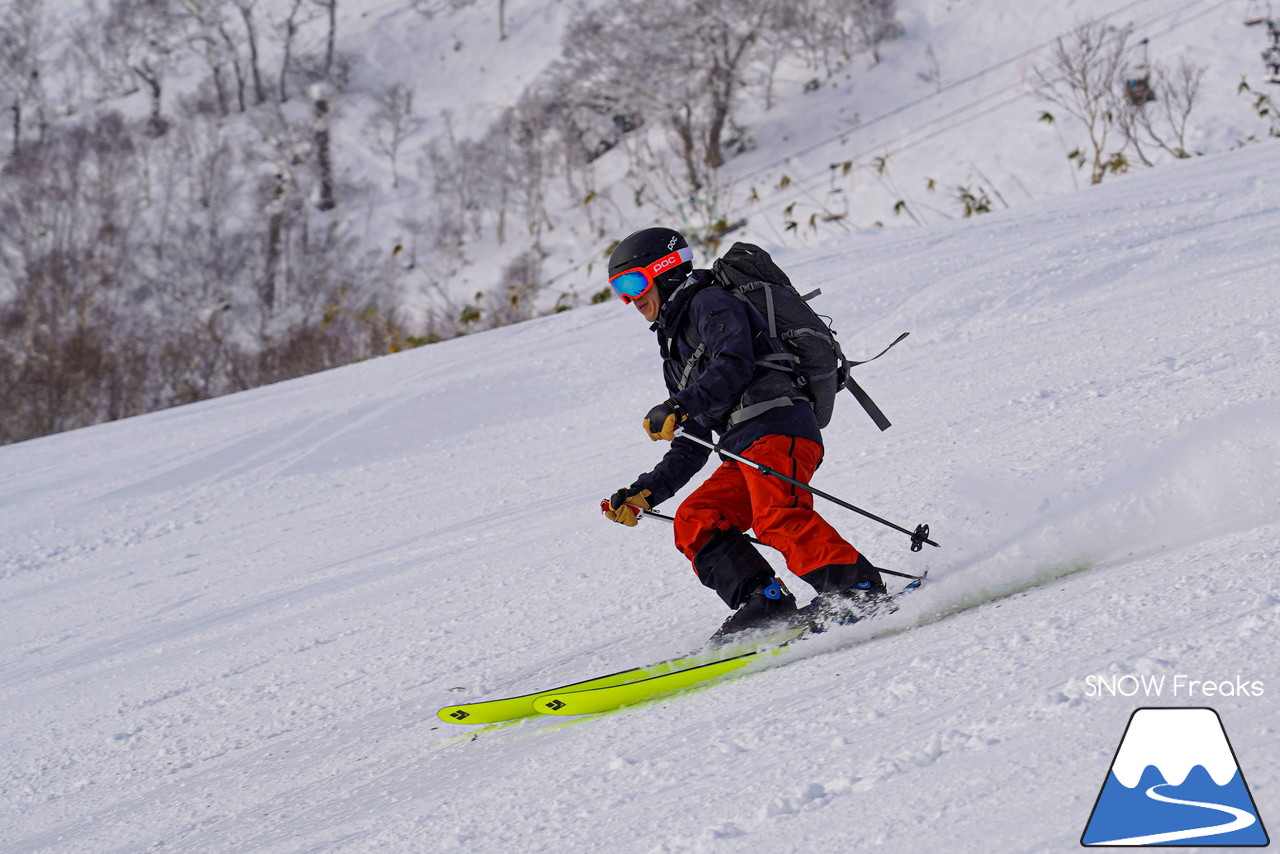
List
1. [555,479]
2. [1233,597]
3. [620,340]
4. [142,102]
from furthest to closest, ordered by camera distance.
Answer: [142,102]
[620,340]
[555,479]
[1233,597]

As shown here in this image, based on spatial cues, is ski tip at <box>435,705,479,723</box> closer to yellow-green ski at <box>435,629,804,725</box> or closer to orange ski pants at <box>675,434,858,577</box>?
yellow-green ski at <box>435,629,804,725</box>

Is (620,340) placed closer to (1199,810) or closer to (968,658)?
(968,658)

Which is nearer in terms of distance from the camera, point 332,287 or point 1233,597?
point 1233,597

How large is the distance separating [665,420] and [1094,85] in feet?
55.4

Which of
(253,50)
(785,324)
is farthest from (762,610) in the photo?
(253,50)

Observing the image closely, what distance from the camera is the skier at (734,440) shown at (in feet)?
11.2

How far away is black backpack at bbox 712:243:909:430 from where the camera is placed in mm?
3564

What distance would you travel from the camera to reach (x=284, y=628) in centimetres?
500

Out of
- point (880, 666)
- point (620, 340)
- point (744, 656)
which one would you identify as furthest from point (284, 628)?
point (620, 340)

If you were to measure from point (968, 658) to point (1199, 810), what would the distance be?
2.92ft

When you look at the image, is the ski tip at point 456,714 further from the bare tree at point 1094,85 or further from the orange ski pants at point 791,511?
the bare tree at point 1094,85

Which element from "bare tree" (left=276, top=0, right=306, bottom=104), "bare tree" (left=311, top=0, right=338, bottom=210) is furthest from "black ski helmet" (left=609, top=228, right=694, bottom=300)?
"bare tree" (left=276, top=0, right=306, bottom=104)

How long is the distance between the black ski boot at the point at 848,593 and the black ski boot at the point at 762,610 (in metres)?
0.13

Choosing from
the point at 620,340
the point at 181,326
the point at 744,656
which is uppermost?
the point at 181,326
